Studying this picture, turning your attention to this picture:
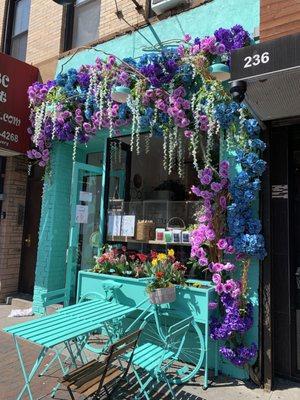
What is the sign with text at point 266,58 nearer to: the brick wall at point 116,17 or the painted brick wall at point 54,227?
the brick wall at point 116,17

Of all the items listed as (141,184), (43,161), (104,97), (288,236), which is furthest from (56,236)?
(288,236)

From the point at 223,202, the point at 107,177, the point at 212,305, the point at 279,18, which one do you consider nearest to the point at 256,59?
the point at 279,18

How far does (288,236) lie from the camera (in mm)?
4148

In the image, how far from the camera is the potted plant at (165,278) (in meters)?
4.09

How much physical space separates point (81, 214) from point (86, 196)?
0.34 metres

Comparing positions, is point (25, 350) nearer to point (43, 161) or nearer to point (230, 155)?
point (43, 161)

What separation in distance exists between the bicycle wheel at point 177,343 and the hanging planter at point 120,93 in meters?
2.67

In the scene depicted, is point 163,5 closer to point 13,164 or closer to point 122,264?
point 122,264

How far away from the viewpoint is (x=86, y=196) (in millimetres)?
6141

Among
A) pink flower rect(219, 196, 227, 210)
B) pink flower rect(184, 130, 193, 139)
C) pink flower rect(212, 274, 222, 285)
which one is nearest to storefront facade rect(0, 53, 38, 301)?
pink flower rect(184, 130, 193, 139)

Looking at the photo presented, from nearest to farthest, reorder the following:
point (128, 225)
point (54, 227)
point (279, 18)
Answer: point (279, 18), point (128, 225), point (54, 227)

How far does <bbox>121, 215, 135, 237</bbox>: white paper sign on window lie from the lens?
220 inches

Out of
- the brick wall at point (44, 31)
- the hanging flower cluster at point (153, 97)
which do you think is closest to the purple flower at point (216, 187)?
the hanging flower cluster at point (153, 97)

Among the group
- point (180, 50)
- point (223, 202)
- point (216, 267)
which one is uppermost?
point (180, 50)
